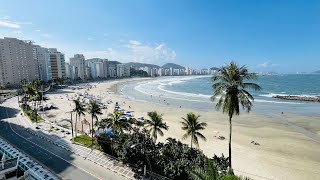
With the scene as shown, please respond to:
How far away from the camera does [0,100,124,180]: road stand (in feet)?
66.0

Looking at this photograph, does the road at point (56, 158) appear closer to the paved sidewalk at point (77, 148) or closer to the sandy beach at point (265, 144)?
the paved sidewalk at point (77, 148)

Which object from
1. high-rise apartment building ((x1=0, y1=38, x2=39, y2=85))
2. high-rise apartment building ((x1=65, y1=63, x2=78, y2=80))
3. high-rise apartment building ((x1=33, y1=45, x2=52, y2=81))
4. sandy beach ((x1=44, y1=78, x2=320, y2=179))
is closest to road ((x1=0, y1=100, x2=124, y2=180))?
sandy beach ((x1=44, y1=78, x2=320, y2=179))

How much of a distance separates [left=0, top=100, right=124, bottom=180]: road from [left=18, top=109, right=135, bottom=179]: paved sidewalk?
25.9 inches

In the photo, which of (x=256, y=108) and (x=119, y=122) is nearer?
(x=119, y=122)

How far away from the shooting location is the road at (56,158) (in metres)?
20.1

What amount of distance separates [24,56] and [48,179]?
146792 millimetres

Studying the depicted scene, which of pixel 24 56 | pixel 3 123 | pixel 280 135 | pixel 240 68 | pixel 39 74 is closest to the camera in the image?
pixel 240 68

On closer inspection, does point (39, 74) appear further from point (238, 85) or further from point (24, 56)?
point (238, 85)

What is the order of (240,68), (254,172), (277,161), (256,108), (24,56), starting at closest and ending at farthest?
(240,68)
(254,172)
(277,161)
(256,108)
(24,56)

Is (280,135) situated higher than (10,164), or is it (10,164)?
(10,164)

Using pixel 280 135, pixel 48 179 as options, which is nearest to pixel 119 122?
pixel 48 179

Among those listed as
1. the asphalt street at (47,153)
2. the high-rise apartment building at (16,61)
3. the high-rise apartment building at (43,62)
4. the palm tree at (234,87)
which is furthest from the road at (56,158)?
the high-rise apartment building at (43,62)

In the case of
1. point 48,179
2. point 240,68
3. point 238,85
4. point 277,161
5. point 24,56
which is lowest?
point 277,161

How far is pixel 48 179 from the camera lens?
14.4 metres
